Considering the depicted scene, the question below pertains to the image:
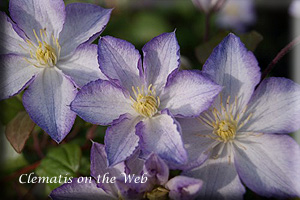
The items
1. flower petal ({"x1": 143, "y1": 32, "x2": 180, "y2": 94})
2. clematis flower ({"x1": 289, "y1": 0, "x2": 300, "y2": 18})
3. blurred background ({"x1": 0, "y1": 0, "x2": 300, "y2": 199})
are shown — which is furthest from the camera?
clematis flower ({"x1": 289, "y1": 0, "x2": 300, "y2": 18})

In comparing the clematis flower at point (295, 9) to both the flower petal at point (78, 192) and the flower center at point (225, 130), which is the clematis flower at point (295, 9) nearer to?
the flower center at point (225, 130)

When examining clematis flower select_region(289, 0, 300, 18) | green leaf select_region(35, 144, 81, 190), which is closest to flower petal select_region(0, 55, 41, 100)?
green leaf select_region(35, 144, 81, 190)

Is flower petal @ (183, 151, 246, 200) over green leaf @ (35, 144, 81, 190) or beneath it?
over

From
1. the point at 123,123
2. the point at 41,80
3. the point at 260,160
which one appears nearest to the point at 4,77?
the point at 41,80

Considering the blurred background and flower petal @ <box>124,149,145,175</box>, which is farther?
the blurred background

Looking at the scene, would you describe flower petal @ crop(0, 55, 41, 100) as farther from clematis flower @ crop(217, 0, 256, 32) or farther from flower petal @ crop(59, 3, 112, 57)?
clematis flower @ crop(217, 0, 256, 32)

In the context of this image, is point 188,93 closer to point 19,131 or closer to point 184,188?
point 184,188

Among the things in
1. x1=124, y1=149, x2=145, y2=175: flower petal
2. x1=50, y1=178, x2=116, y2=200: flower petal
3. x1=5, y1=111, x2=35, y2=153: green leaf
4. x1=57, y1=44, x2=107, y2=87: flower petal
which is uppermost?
x1=57, y1=44, x2=107, y2=87: flower petal

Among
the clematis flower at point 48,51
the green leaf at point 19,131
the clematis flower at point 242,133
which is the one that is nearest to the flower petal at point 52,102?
the clematis flower at point 48,51
